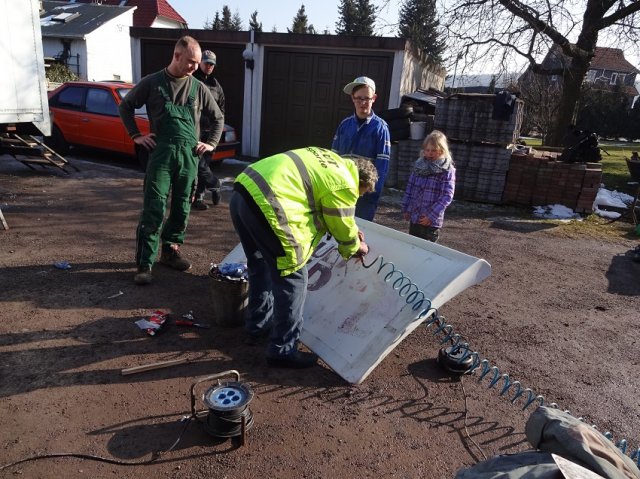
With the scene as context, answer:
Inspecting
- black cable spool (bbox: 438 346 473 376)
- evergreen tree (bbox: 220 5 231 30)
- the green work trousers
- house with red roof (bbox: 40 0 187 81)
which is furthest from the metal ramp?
evergreen tree (bbox: 220 5 231 30)

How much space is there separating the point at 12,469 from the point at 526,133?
30747 mm

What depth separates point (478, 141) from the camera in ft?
30.2

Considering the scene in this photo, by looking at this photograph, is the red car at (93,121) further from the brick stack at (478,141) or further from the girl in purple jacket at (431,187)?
the girl in purple jacket at (431,187)

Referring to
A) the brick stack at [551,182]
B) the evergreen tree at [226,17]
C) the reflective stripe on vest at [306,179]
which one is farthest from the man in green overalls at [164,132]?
the evergreen tree at [226,17]

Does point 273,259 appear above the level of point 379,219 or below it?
above

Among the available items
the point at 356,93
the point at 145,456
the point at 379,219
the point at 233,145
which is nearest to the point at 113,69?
the point at 233,145

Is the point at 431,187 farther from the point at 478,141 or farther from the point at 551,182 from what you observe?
the point at 551,182

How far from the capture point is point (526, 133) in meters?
28.7

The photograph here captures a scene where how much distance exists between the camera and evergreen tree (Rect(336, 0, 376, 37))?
42812 mm

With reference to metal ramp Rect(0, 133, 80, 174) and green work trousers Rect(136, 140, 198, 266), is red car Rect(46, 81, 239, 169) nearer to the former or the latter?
metal ramp Rect(0, 133, 80, 174)

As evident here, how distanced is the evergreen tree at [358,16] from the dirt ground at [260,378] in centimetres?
4206

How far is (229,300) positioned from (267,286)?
42cm

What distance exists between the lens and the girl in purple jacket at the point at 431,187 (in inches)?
174

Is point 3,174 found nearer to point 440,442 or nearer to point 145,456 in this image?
point 145,456
